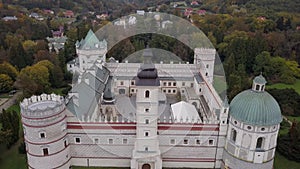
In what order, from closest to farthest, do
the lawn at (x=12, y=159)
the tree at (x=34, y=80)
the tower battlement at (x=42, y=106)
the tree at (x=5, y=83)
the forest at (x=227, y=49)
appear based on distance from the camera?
the tower battlement at (x=42, y=106) < the lawn at (x=12, y=159) < the tree at (x=34, y=80) < the forest at (x=227, y=49) < the tree at (x=5, y=83)

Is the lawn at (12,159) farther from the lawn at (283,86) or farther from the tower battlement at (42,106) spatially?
the lawn at (283,86)

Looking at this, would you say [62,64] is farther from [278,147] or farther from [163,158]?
[278,147]

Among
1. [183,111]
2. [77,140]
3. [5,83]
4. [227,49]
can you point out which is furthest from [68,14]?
[77,140]

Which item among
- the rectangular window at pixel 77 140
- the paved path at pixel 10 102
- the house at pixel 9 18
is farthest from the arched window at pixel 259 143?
the house at pixel 9 18

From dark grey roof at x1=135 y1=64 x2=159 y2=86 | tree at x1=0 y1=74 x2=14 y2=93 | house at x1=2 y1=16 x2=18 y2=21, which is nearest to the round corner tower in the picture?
dark grey roof at x1=135 y1=64 x2=159 y2=86

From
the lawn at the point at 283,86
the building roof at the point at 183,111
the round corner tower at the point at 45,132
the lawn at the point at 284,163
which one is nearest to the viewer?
the round corner tower at the point at 45,132

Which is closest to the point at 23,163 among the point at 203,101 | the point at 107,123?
the point at 107,123

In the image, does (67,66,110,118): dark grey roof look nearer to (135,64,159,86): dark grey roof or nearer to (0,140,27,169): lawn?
(135,64,159,86): dark grey roof
